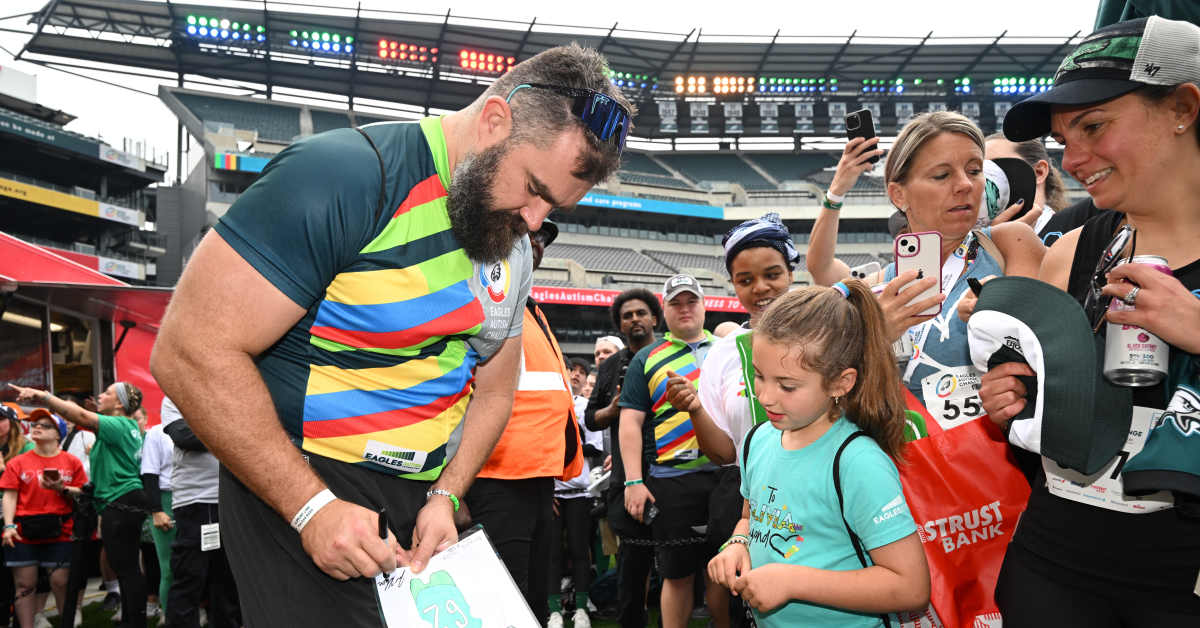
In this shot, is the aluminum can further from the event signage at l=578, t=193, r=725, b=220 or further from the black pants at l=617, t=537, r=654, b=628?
the event signage at l=578, t=193, r=725, b=220

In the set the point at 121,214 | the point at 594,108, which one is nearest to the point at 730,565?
the point at 594,108

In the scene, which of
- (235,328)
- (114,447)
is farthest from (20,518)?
(235,328)

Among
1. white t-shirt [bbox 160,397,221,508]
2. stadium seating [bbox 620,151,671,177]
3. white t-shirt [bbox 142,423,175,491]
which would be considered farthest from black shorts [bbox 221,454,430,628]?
stadium seating [bbox 620,151,671,177]

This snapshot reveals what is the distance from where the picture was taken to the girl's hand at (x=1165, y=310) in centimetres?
144

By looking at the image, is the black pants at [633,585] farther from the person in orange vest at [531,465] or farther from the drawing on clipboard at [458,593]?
the drawing on clipboard at [458,593]

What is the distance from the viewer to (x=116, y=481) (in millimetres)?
6645

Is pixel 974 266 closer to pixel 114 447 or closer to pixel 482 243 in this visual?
pixel 482 243

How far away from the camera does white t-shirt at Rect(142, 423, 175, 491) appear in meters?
6.66

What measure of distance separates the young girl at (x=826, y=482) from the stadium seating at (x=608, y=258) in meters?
34.9

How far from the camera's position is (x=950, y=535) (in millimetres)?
2012

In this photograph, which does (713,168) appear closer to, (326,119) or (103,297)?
(326,119)

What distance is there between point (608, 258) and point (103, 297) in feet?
95.1

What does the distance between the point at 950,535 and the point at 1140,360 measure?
727mm

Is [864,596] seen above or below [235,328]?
below
